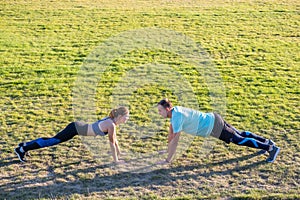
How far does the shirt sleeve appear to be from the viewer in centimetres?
756

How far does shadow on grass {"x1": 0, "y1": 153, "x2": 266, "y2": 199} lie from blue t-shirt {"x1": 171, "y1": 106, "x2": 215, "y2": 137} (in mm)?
670

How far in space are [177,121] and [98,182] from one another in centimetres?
170

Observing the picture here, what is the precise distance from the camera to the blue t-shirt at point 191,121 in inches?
298

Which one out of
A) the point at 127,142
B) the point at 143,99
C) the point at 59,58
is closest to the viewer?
the point at 127,142

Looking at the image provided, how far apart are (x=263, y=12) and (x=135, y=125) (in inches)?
365

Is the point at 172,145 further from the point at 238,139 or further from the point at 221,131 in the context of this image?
the point at 238,139

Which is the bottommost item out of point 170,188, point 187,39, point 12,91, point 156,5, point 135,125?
point 170,188

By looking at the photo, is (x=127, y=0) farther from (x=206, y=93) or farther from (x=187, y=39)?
(x=206, y=93)

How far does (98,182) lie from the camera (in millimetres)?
7488

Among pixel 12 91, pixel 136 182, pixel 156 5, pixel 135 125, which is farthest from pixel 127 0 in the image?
pixel 136 182

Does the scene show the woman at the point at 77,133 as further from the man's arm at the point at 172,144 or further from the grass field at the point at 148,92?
the man's arm at the point at 172,144

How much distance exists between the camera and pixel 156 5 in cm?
1739

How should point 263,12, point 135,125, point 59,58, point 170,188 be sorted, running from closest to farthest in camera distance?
point 170,188
point 135,125
point 59,58
point 263,12

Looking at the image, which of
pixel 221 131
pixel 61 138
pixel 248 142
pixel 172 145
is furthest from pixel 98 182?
pixel 248 142
